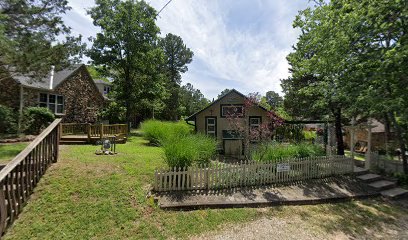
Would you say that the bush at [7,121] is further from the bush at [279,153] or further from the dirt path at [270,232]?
the bush at [279,153]

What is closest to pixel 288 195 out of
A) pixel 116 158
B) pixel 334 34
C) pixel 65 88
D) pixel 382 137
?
pixel 116 158

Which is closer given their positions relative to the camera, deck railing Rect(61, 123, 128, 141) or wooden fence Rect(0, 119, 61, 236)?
wooden fence Rect(0, 119, 61, 236)

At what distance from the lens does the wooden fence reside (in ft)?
13.4

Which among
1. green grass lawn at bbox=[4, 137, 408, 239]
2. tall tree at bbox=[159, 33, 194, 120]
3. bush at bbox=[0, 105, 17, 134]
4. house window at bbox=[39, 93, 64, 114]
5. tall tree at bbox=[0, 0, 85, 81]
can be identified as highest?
tall tree at bbox=[159, 33, 194, 120]

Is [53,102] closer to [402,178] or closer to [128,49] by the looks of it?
[128,49]

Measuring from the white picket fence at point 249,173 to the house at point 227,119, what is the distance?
6.63 metres

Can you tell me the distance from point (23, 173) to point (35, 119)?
11.0m

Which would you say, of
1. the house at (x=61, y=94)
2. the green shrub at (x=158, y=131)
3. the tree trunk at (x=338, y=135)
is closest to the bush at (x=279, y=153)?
the tree trunk at (x=338, y=135)

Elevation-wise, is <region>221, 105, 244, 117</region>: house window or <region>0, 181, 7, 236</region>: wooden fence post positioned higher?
<region>221, 105, 244, 117</region>: house window

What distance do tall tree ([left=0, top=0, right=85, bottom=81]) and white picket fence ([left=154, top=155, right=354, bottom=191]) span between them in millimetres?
7549

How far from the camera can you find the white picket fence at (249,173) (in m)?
6.38

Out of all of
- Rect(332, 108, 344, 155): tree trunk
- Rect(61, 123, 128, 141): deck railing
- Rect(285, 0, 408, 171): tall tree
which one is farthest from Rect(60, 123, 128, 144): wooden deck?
Rect(332, 108, 344, 155): tree trunk

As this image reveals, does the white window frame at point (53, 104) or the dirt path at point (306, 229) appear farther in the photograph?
the white window frame at point (53, 104)

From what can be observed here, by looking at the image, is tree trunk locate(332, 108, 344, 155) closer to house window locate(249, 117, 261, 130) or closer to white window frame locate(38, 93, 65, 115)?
house window locate(249, 117, 261, 130)
